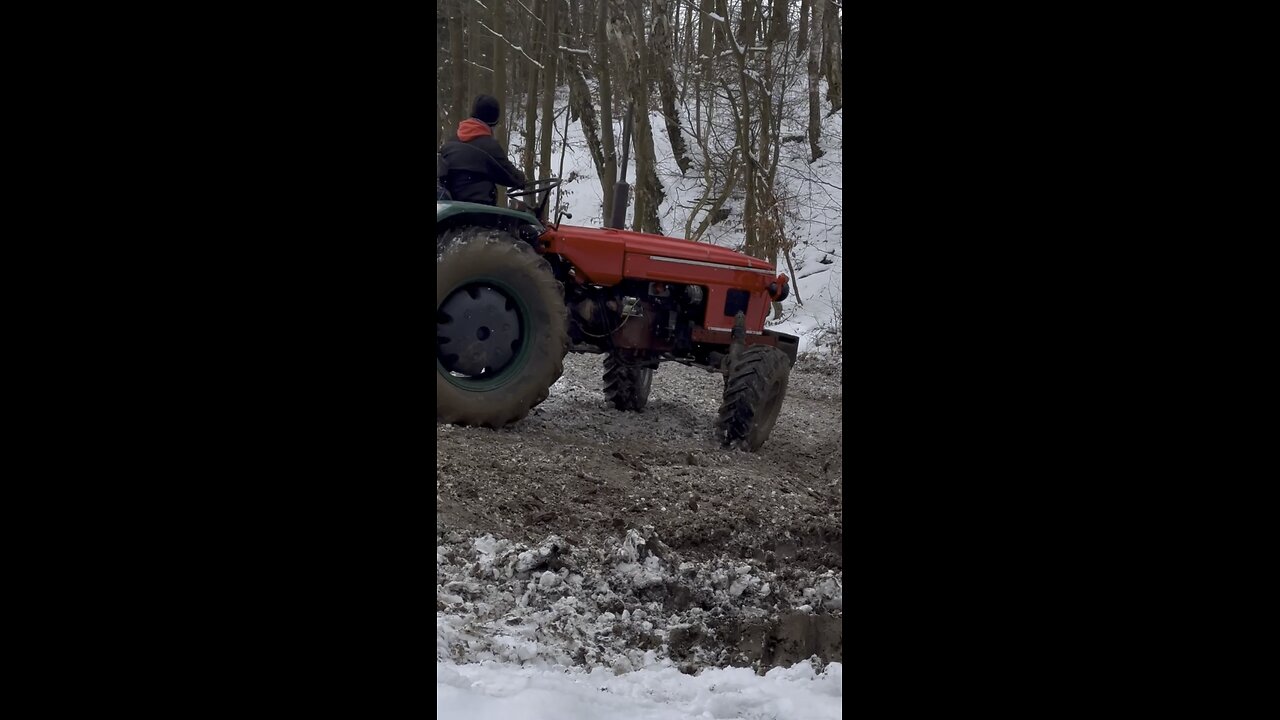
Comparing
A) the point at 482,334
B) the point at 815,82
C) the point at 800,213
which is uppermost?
the point at 815,82

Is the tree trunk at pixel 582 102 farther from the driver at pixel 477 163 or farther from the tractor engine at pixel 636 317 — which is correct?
the driver at pixel 477 163

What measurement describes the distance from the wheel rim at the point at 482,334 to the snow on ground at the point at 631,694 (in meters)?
2.95

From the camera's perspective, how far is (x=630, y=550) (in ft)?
12.7

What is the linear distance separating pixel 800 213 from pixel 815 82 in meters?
2.45

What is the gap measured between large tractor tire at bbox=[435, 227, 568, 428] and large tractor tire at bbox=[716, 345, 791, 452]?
1.04m

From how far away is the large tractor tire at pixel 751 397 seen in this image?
243 inches

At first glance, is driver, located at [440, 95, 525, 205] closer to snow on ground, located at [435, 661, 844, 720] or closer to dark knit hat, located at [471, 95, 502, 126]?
dark knit hat, located at [471, 95, 502, 126]

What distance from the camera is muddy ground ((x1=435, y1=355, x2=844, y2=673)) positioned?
130 inches

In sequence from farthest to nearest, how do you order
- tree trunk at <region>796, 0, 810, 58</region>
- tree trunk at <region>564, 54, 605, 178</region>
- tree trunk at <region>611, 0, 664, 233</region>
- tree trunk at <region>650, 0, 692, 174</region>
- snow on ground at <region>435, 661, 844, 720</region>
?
tree trunk at <region>796, 0, 810, 58</region> → tree trunk at <region>564, 54, 605, 178</region> → tree trunk at <region>650, 0, 692, 174</region> → tree trunk at <region>611, 0, 664, 233</region> → snow on ground at <region>435, 661, 844, 720</region>

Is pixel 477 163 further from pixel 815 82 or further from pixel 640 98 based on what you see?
pixel 815 82

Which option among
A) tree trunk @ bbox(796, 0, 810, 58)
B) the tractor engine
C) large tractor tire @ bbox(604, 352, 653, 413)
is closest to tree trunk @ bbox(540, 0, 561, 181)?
tree trunk @ bbox(796, 0, 810, 58)

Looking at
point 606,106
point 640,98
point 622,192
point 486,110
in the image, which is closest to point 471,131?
point 486,110

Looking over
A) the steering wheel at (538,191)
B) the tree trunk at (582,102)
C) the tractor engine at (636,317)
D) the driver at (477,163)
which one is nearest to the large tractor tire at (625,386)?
the tractor engine at (636,317)
